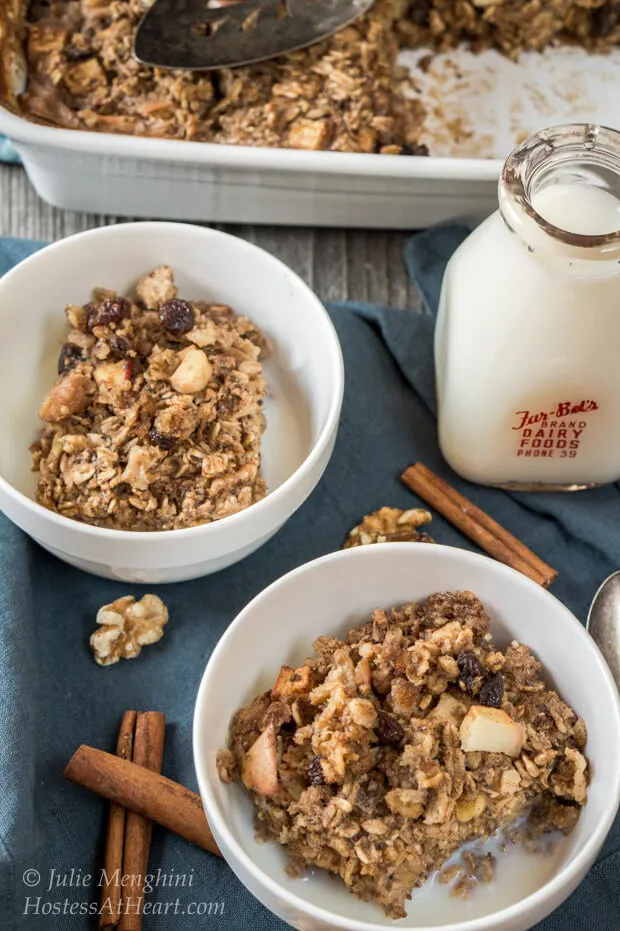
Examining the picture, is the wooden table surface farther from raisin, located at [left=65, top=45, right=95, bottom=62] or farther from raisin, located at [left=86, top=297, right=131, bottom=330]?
raisin, located at [left=86, top=297, right=131, bottom=330]

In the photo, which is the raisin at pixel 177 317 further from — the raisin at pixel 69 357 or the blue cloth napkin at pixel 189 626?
the blue cloth napkin at pixel 189 626

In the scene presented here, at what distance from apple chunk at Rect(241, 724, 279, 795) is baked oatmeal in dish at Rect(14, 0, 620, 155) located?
952 mm

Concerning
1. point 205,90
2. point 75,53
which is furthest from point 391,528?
point 75,53

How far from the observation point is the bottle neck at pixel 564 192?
3.76 ft

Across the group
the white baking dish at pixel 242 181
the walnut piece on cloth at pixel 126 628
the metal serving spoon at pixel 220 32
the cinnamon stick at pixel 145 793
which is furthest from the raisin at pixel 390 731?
the metal serving spoon at pixel 220 32

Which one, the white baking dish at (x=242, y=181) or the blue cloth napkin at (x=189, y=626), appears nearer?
the blue cloth napkin at (x=189, y=626)

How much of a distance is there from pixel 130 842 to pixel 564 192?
0.93 metres

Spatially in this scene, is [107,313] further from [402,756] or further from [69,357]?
[402,756]

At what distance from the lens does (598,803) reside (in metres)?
1.13

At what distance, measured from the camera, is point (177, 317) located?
139 cm

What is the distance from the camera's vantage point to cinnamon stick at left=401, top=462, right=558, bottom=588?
4.71 feet

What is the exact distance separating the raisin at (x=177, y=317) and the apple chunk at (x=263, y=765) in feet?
1.78

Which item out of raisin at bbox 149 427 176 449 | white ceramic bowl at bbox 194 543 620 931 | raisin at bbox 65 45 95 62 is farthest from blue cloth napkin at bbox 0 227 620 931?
raisin at bbox 65 45 95 62

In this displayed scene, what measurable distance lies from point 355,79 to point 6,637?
1.04m
